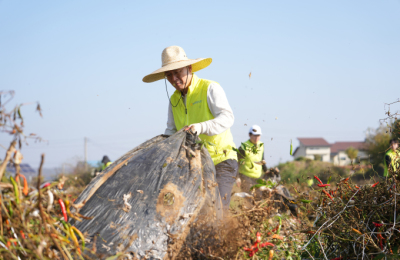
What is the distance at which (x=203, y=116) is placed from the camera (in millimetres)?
3334

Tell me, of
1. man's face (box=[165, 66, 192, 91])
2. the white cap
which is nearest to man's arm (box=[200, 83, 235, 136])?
man's face (box=[165, 66, 192, 91])

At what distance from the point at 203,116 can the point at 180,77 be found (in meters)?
0.45

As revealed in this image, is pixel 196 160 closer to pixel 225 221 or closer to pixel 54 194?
pixel 225 221

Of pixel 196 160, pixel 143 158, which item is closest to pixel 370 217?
pixel 196 160

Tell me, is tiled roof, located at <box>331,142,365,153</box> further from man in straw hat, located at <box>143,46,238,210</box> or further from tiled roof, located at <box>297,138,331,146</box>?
man in straw hat, located at <box>143,46,238,210</box>

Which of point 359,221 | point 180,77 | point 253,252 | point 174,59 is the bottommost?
point 253,252

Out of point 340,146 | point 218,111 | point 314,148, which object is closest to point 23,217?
point 218,111

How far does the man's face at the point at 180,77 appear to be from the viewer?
338 cm

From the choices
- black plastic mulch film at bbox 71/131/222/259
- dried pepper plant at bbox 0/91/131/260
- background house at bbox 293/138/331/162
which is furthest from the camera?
background house at bbox 293/138/331/162

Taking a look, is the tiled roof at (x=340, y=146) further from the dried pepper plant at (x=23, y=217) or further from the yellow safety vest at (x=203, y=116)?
the dried pepper plant at (x=23, y=217)

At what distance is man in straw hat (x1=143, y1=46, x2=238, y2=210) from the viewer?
3.21 m

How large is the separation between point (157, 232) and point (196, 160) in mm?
703

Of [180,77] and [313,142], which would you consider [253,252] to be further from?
[313,142]

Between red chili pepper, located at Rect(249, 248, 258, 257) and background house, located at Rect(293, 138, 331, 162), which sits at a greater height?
red chili pepper, located at Rect(249, 248, 258, 257)
